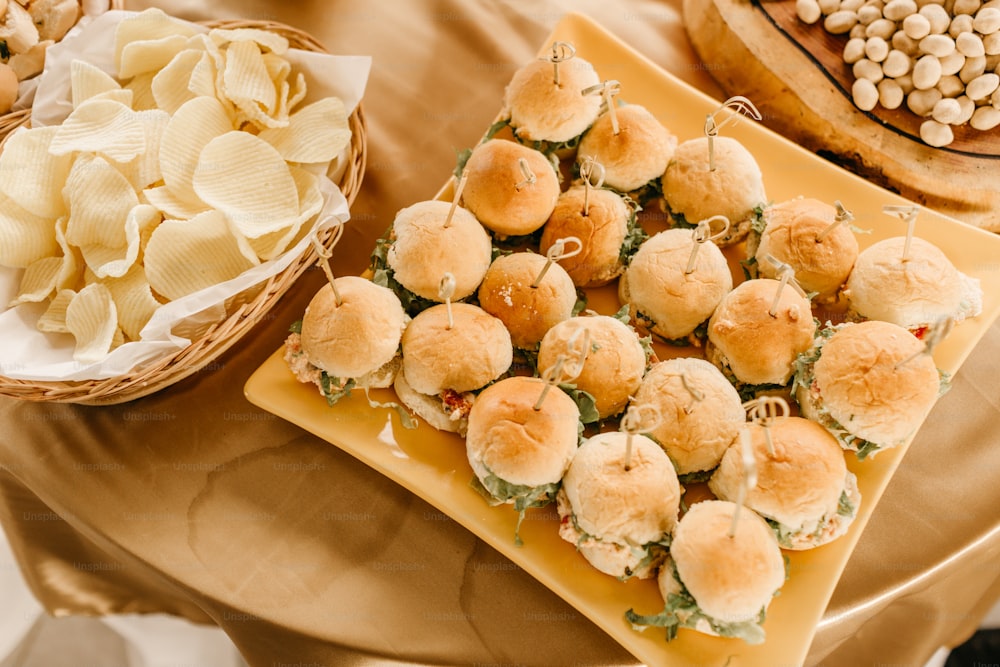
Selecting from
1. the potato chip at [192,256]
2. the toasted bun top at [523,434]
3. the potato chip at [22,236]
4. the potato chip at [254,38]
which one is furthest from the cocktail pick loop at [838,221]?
the potato chip at [22,236]

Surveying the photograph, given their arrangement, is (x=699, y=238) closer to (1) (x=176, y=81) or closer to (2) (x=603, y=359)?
(2) (x=603, y=359)

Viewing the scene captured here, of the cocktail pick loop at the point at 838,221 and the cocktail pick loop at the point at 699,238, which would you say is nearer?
the cocktail pick loop at the point at 699,238

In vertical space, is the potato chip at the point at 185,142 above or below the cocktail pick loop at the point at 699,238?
below

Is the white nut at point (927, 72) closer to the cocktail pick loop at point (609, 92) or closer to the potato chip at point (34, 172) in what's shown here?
the cocktail pick loop at point (609, 92)

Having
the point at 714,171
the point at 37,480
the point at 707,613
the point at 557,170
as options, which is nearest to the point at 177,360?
the point at 37,480

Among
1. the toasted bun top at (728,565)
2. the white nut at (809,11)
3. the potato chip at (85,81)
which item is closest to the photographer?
the toasted bun top at (728,565)

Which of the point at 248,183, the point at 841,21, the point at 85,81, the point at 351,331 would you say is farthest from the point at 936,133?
the point at 85,81

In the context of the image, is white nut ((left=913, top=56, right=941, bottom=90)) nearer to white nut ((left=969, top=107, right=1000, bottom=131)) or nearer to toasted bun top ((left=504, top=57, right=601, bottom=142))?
white nut ((left=969, top=107, right=1000, bottom=131))
